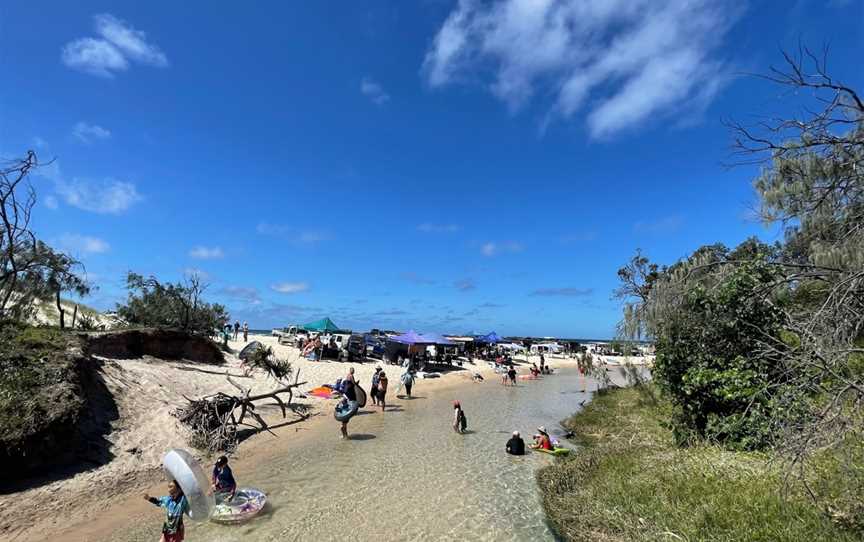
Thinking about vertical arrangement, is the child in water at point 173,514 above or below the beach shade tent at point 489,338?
below

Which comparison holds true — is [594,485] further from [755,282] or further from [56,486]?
[56,486]

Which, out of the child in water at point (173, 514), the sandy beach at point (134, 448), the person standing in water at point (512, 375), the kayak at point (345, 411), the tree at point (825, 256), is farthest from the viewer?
the person standing in water at point (512, 375)

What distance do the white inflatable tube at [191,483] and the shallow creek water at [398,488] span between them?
1.16m

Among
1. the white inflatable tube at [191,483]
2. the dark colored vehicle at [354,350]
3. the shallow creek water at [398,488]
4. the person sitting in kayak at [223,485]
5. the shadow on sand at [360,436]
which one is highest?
the dark colored vehicle at [354,350]

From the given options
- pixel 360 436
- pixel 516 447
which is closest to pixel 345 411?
pixel 360 436

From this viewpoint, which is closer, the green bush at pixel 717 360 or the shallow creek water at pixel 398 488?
the shallow creek water at pixel 398 488

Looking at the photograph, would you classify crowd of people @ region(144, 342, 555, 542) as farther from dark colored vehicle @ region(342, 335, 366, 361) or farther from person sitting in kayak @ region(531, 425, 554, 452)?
dark colored vehicle @ region(342, 335, 366, 361)

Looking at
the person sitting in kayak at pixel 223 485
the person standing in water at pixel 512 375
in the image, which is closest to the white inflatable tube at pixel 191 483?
the person sitting in kayak at pixel 223 485

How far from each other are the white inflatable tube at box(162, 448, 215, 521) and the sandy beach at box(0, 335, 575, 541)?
7.68 ft

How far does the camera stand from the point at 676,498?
761 centimetres

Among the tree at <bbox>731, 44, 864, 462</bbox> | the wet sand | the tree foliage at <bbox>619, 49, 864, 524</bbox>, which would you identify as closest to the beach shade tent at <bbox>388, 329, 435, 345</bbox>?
the wet sand

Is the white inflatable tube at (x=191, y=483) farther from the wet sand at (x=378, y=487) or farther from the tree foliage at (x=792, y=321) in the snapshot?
the tree foliage at (x=792, y=321)

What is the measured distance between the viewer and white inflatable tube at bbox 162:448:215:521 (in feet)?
23.7

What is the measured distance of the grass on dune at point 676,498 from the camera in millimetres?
6113
